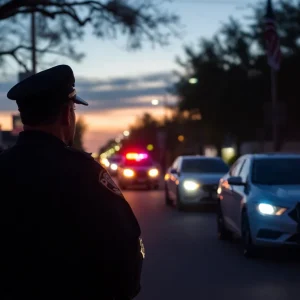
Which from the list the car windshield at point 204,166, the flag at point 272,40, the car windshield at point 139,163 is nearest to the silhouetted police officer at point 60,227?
the car windshield at point 204,166

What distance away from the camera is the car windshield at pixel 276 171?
13711mm

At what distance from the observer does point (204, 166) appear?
83.1 feet

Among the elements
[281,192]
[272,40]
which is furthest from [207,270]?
[272,40]

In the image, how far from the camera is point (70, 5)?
2823cm

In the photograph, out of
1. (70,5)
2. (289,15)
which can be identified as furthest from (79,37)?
(289,15)

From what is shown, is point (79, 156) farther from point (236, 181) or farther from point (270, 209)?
point (236, 181)

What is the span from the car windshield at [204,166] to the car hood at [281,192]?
11632 mm

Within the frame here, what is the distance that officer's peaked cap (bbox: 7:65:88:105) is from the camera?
3.01 meters

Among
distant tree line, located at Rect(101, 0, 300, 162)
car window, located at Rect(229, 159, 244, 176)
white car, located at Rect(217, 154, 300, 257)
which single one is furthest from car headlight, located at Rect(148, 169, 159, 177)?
white car, located at Rect(217, 154, 300, 257)

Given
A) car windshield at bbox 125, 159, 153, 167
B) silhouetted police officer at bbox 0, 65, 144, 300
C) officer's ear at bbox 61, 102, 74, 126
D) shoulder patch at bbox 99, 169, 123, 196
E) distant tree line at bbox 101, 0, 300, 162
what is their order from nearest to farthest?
silhouetted police officer at bbox 0, 65, 144, 300 < shoulder patch at bbox 99, 169, 123, 196 < officer's ear at bbox 61, 102, 74, 126 < car windshield at bbox 125, 159, 153, 167 < distant tree line at bbox 101, 0, 300, 162

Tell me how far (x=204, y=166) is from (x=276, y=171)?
11.2m

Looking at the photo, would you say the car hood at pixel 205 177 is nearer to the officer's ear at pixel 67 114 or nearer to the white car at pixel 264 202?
the white car at pixel 264 202

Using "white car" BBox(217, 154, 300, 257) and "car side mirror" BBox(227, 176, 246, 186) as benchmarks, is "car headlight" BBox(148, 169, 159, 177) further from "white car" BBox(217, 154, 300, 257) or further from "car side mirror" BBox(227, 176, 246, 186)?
"car side mirror" BBox(227, 176, 246, 186)

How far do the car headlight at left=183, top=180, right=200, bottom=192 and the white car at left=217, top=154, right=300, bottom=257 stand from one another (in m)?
7.89
